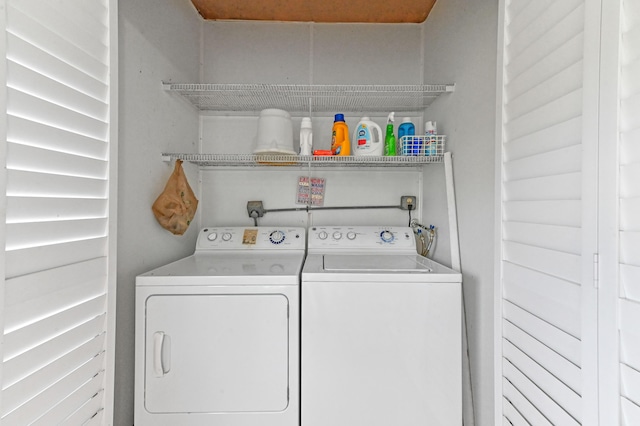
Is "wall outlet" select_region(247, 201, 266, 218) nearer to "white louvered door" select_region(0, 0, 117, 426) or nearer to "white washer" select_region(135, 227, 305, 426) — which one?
"white washer" select_region(135, 227, 305, 426)

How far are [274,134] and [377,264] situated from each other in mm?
998

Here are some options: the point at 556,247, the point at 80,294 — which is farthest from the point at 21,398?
the point at 556,247

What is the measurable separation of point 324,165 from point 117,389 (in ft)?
5.65

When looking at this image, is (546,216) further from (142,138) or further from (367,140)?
(142,138)

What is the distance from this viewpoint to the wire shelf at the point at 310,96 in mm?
1899

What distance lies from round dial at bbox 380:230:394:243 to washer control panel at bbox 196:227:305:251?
1.75 feet

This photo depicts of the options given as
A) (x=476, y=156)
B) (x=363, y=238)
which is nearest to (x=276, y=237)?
(x=363, y=238)

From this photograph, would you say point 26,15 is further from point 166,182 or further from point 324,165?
point 324,165

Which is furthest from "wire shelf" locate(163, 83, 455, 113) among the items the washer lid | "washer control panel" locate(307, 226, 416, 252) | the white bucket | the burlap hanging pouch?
the washer lid

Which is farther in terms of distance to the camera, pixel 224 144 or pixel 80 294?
pixel 224 144

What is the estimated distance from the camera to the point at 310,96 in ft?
6.91

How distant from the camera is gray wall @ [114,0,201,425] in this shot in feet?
4.83

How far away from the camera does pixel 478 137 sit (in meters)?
1.55

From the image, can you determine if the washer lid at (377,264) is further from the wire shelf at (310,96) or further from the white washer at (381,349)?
the wire shelf at (310,96)
